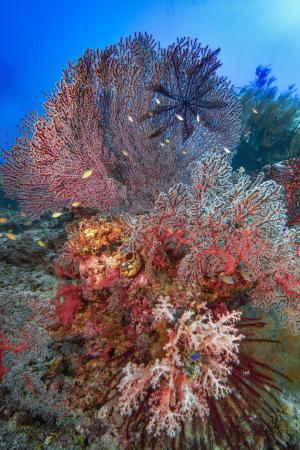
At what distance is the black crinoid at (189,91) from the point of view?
5.10m

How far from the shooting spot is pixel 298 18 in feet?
355

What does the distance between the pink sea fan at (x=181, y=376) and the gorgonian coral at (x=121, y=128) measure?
10.9 ft

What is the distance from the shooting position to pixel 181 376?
2400 millimetres

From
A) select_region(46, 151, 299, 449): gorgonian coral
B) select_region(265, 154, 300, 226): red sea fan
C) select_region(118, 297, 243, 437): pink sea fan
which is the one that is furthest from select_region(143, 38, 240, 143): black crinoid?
select_region(118, 297, 243, 437): pink sea fan

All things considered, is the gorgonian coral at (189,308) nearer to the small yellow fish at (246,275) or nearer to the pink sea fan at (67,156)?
the small yellow fish at (246,275)

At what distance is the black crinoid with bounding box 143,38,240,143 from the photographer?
201 inches

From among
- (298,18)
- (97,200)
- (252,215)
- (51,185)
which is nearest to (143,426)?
(252,215)

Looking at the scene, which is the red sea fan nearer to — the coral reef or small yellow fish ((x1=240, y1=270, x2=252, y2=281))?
the coral reef

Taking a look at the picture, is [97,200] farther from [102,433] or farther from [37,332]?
[102,433]

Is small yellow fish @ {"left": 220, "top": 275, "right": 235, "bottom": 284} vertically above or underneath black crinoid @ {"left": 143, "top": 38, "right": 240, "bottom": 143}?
underneath

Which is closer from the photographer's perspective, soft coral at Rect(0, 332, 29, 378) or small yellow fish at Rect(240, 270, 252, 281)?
soft coral at Rect(0, 332, 29, 378)

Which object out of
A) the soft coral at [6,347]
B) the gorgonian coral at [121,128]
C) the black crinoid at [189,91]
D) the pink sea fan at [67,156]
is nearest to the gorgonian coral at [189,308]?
the soft coral at [6,347]

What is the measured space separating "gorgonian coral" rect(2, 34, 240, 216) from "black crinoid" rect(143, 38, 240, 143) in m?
0.02

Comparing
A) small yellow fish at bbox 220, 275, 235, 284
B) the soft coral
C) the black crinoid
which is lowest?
the soft coral
